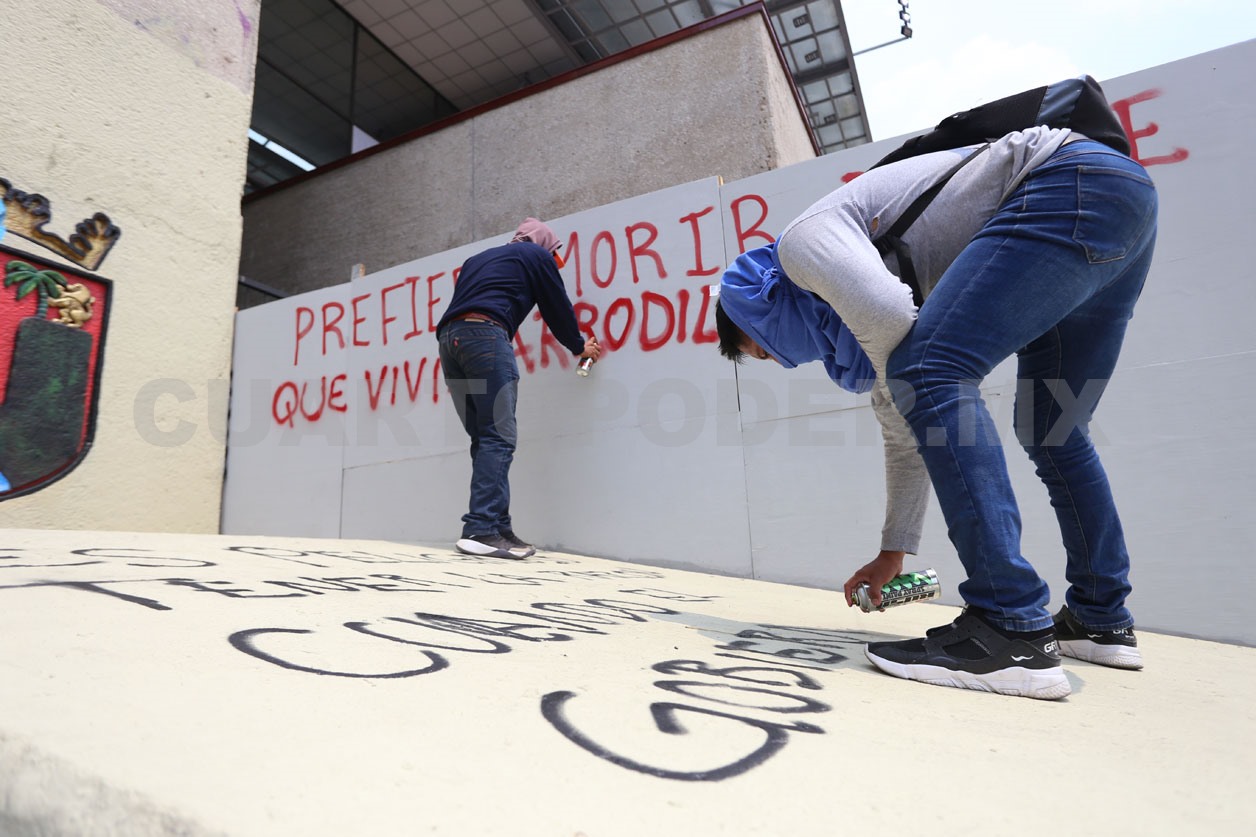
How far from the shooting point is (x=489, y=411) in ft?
10.1

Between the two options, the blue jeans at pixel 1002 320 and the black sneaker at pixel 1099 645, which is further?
the black sneaker at pixel 1099 645

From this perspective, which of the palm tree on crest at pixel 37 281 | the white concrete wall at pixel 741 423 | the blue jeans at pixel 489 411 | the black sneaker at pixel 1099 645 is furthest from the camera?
the palm tree on crest at pixel 37 281

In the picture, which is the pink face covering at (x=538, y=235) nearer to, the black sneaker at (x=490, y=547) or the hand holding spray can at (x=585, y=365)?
the hand holding spray can at (x=585, y=365)

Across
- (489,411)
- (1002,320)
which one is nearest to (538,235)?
(489,411)

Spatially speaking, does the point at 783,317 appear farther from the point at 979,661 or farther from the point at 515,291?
the point at 515,291

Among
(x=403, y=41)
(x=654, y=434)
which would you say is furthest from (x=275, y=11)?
(x=654, y=434)

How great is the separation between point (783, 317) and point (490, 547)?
1768mm

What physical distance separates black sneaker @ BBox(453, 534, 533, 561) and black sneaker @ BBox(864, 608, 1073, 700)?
1.87 m

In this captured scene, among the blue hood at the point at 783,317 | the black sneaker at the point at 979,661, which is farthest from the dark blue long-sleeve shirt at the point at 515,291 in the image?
the black sneaker at the point at 979,661

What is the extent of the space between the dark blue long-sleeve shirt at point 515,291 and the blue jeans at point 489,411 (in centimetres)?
7

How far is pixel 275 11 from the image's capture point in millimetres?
7062

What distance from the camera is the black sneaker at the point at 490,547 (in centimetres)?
292

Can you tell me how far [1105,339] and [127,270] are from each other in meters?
4.35

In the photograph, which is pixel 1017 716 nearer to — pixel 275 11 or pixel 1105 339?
pixel 1105 339
